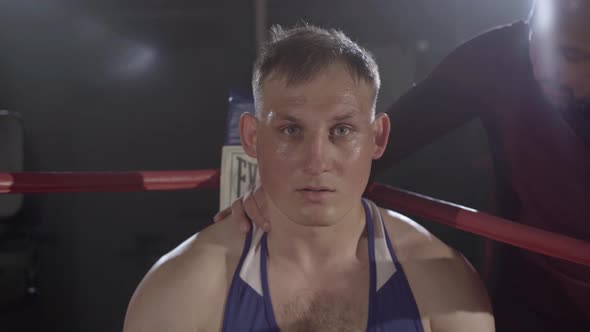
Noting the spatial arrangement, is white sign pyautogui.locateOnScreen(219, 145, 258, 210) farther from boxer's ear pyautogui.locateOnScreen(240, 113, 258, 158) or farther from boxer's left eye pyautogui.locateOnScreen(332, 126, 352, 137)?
boxer's left eye pyautogui.locateOnScreen(332, 126, 352, 137)

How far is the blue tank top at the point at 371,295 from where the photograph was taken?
0.78m

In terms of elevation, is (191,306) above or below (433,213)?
below

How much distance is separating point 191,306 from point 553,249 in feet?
1.95

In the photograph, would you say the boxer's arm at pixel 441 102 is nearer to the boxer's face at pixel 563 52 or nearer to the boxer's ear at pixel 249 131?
the boxer's face at pixel 563 52

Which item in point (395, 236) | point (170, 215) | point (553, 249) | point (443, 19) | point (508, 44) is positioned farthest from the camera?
point (170, 215)

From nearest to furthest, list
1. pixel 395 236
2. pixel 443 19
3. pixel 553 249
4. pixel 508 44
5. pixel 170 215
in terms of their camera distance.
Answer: pixel 553 249 → pixel 395 236 → pixel 508 44 → pixel 443 19 → pixel 170 215

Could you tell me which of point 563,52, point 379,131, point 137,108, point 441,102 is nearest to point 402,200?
point 379,131

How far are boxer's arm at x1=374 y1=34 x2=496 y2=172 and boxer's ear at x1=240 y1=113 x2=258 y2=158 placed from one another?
360 millimetres

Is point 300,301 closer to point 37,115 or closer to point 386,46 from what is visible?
point 386,46

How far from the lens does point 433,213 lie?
0.91 m

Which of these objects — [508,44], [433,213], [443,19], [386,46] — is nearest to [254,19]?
[386,46]

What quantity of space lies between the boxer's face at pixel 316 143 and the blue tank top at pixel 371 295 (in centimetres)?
12

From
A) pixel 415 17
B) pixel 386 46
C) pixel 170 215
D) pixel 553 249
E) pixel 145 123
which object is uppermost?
pixel 415 17

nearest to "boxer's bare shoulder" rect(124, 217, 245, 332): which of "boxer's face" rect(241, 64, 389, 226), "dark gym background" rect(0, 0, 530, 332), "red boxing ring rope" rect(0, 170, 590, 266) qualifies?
"boxer's face" rect(241, 64, 389, 226)
